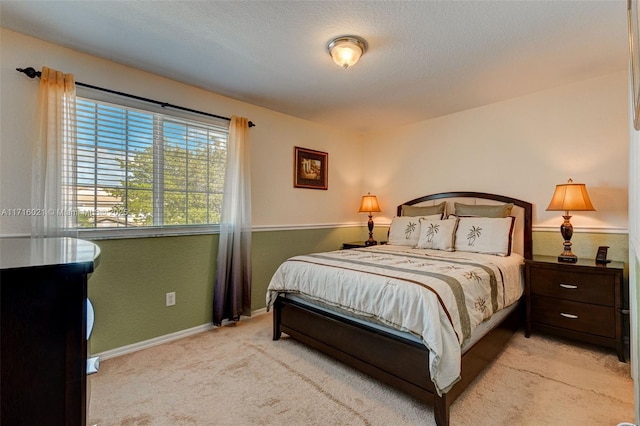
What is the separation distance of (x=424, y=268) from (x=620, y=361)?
1647 mm

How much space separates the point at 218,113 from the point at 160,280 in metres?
1.70

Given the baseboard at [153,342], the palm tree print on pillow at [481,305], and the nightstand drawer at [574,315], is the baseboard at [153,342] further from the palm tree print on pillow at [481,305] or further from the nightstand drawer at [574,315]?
the nightstand drawer at [574,315]

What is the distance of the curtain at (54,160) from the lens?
6.82 feet

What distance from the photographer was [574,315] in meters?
2.52

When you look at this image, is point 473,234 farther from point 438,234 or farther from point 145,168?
point 145,168

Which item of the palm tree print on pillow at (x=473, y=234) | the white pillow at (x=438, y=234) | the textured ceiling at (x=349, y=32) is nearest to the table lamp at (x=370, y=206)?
the white pillow at (x=438, y=234)

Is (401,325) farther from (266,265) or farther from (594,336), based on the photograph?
(266,265)

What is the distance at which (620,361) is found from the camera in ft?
7.49

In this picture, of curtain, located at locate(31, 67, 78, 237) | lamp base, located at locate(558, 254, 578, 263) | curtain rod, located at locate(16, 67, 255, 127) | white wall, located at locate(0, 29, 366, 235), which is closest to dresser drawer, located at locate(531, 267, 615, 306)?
lamp base, located at locate(558, 254, 578, 263)

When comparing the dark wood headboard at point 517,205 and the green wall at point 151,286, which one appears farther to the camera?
the dark wood headboard at point 517,205

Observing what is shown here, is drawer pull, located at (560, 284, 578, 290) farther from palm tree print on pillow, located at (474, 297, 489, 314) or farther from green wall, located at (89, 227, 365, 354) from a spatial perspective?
green wall, located at (89, 227, 365, 354)

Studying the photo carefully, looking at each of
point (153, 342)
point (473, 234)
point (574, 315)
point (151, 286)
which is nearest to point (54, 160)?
point (151, 286)

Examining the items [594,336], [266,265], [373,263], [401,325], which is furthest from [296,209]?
[594,336]

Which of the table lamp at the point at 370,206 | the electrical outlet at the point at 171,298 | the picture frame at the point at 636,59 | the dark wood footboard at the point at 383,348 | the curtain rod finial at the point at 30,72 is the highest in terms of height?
the curtain rod finial at the point at 30,72
